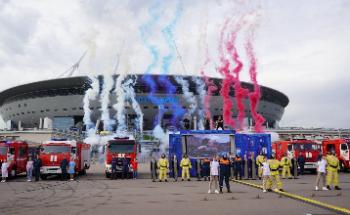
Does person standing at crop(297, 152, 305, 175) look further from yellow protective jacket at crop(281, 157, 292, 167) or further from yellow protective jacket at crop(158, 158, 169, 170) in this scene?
yellow protective jacket at crop(158, 158, 169, 170)

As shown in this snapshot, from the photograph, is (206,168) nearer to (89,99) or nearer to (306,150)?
(306,150)

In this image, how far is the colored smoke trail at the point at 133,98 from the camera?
8938 cm

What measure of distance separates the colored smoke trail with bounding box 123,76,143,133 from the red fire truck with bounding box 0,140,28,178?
5851 centimetres

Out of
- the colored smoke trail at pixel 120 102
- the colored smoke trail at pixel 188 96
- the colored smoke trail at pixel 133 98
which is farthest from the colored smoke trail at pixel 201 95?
the colored smoke trail at pixel 120 102

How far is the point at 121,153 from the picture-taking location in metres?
27.9

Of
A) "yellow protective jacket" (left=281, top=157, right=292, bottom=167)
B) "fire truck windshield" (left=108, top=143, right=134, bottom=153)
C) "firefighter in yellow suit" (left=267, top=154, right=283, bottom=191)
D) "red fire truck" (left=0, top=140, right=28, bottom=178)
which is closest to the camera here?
"firefighter in yellow suit" (left=267, top=154, right=283, bottom=191)

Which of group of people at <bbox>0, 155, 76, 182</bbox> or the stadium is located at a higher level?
the stadium

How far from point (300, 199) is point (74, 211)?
7572mm

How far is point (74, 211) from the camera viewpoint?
11.8 m

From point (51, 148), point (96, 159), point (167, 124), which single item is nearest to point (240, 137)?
point (51, 148)

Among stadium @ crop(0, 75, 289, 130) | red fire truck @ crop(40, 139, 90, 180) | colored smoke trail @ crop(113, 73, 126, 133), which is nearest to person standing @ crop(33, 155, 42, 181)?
red fire truck @ crop(40, 139, 90, 180)

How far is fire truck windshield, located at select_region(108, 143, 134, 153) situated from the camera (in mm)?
27875

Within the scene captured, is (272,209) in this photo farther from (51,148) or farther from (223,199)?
(51,148)

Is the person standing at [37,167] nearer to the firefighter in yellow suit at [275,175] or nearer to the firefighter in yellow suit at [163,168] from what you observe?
the firefighter in yellow suit at [163,168]
